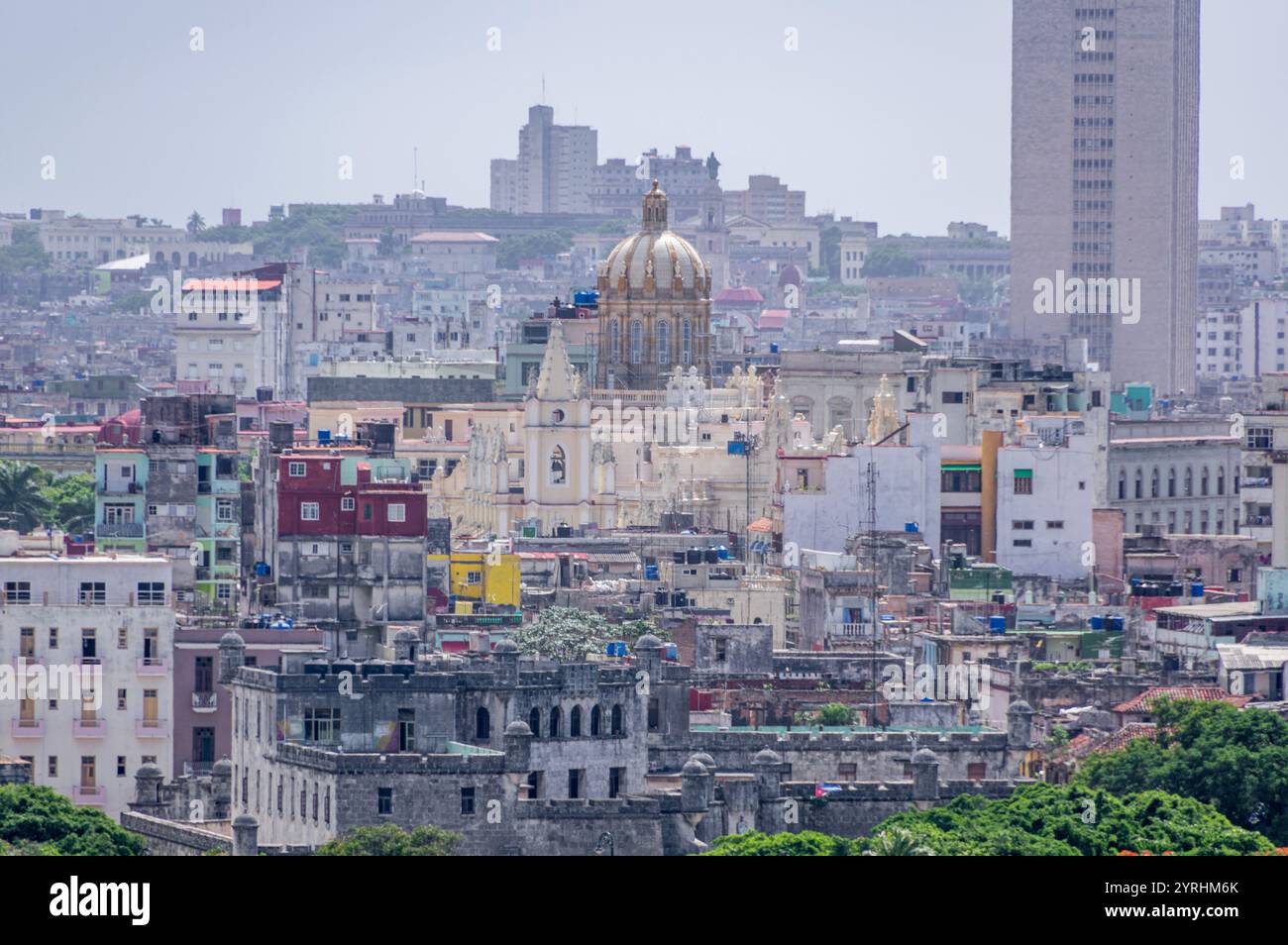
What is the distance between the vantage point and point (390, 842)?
5456cm

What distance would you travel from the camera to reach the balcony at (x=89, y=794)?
69.0 m

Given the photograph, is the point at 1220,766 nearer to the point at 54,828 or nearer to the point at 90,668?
the point at 54,828

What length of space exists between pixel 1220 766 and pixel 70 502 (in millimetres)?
66388

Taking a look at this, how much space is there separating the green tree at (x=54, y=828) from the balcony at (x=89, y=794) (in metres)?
7.25

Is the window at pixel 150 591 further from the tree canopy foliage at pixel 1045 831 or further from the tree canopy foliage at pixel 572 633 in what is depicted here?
the tree canopy foliage at pixel 1045 831

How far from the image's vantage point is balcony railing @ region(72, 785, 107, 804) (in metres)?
69.0

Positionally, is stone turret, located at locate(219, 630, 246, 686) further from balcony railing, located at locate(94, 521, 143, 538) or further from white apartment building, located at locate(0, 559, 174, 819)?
balcony railing, located at locate(94, 521, 143, 538)

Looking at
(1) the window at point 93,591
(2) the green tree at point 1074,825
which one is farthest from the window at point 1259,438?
(2) the green tree at point 1074,825

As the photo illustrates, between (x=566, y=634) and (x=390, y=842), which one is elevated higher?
(x=566, y=634)

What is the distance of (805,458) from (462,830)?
59.3 meters

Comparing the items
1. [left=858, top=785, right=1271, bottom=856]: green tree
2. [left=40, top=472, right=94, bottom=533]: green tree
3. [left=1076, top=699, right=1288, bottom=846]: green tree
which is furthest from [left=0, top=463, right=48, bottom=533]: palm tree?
[left=858, top=785, right=1271, bottom=856]: green tree

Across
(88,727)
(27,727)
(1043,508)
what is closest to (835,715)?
(88,727)
